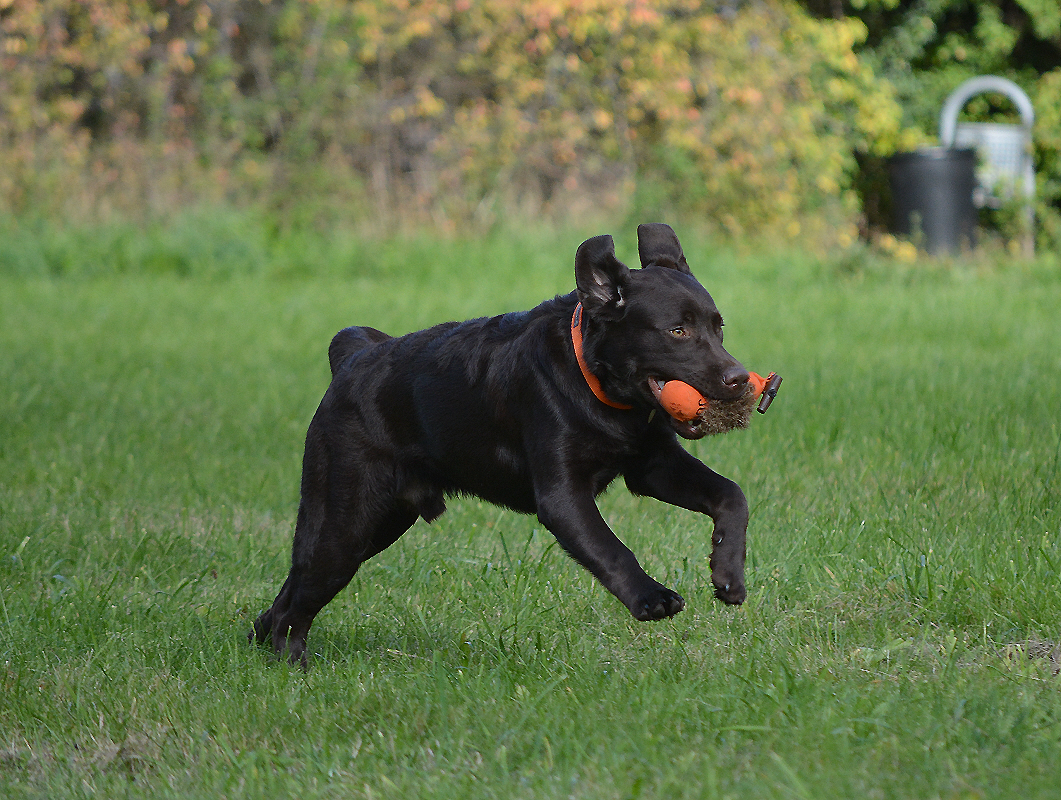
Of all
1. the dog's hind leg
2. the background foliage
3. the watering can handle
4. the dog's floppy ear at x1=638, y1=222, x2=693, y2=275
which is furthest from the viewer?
the watering can handle

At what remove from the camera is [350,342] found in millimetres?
4422

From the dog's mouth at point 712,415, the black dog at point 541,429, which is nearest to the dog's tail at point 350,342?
the black dog at point 541,429

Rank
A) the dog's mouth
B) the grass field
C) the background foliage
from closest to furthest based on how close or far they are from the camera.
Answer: the grass field → the dog's mouth → the background foliage

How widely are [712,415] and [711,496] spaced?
0.85 feet

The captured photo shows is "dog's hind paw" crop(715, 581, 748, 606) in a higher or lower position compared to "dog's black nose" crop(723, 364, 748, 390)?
lower

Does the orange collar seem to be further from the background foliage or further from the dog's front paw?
the background foliage

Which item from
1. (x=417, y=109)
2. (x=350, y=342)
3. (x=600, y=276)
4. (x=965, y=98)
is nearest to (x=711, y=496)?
(x=600, y=276)

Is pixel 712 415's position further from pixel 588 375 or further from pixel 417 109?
pixel 417 109

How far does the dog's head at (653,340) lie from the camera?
11.0 feet

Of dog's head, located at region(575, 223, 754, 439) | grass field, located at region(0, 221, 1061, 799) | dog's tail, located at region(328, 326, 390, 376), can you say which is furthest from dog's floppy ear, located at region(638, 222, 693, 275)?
grass field, located at region(0, 221, 1061, 799)

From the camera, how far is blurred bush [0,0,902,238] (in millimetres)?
15742

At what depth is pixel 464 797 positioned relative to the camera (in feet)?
9.22

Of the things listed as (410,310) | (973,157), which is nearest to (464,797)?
(410,310)

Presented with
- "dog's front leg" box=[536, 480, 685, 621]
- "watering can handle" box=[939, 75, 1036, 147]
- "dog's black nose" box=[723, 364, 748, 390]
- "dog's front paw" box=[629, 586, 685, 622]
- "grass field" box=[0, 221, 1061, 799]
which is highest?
"watering can handle" box=[939, 75, 1036, 147]
